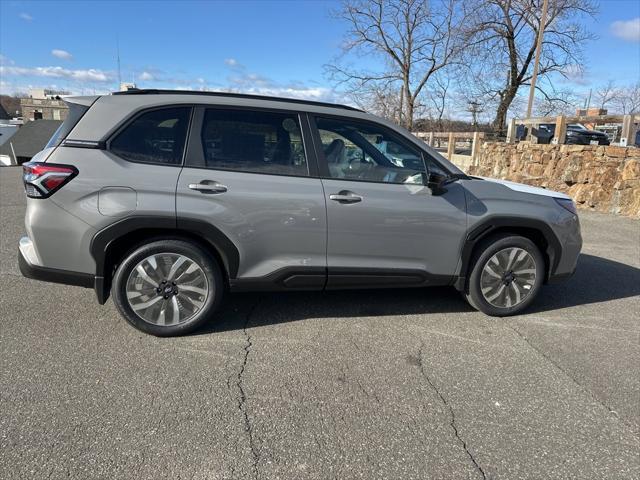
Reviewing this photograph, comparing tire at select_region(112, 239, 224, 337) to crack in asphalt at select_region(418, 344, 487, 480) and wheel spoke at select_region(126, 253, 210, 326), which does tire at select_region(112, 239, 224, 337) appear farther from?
crack in asphalt at select_region(418, 344, 487, 480)

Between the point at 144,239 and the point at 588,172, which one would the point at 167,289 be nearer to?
the point at 144,239

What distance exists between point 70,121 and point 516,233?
12.4 ft

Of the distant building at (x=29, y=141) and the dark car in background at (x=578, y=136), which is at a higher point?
the dark car in background at (x=578, y=136)

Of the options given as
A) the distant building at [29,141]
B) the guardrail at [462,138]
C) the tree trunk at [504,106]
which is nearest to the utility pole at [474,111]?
the tree trunk at [504,106]

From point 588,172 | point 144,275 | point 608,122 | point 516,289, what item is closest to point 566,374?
point 516,289

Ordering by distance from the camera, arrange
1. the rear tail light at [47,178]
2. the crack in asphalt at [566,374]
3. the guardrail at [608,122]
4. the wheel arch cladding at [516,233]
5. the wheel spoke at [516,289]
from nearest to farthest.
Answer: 1. the crack in asphalt at [566,374]
2. the rear tail light at [47,178]
3. the wheel arch cladding at [516,233]
4. the wheel spoke at [516,289]
5. the guardrail at [608,122]

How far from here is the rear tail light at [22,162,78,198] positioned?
10.3 ft

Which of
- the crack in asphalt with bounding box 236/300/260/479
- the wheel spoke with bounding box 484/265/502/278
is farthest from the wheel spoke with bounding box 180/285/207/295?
the wheel spoke with bounding box 484/265/502/278

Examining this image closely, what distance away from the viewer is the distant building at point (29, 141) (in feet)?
79.5

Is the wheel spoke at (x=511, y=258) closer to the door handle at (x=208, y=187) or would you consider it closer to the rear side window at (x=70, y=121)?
the door handle at (x=208, y=187)

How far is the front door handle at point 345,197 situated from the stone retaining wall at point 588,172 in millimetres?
8379

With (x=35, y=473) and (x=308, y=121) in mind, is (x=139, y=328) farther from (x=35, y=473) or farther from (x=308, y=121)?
(x=308, y=121)

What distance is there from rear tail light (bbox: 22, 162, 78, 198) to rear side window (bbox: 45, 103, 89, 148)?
0.72 feet

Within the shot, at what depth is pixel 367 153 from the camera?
12.3 feet
